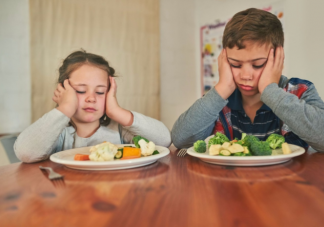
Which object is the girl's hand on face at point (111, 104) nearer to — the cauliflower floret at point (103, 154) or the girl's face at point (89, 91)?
the girl's face at point (89, 91)

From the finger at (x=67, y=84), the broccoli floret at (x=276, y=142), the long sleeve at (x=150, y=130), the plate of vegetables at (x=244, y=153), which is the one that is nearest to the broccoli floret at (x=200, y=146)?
the plate of vegetables at (x=244, y=153)

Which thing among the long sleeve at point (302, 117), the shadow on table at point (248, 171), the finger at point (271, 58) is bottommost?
the shadow on table at point (248, 171)

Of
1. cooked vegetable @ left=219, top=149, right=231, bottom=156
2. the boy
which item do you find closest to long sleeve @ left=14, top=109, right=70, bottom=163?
the boy

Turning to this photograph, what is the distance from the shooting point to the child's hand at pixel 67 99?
105cm

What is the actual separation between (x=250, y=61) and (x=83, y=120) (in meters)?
0.73

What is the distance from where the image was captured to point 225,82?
1.10m

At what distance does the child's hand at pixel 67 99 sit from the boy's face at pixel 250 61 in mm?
651

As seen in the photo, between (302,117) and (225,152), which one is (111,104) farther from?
(302,117)

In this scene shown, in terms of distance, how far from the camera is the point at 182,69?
2.90 m

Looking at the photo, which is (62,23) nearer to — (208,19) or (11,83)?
(11,83)

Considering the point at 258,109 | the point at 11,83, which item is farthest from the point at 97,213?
the point at 11,83

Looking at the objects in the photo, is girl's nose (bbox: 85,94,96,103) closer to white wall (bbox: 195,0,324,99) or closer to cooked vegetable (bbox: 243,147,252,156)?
cooked vegetable (bbox: 243,147,252,156)

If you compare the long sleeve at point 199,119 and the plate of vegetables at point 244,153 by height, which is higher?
the long sleeve at point 199,119

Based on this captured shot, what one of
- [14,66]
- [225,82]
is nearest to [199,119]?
[225,82]
